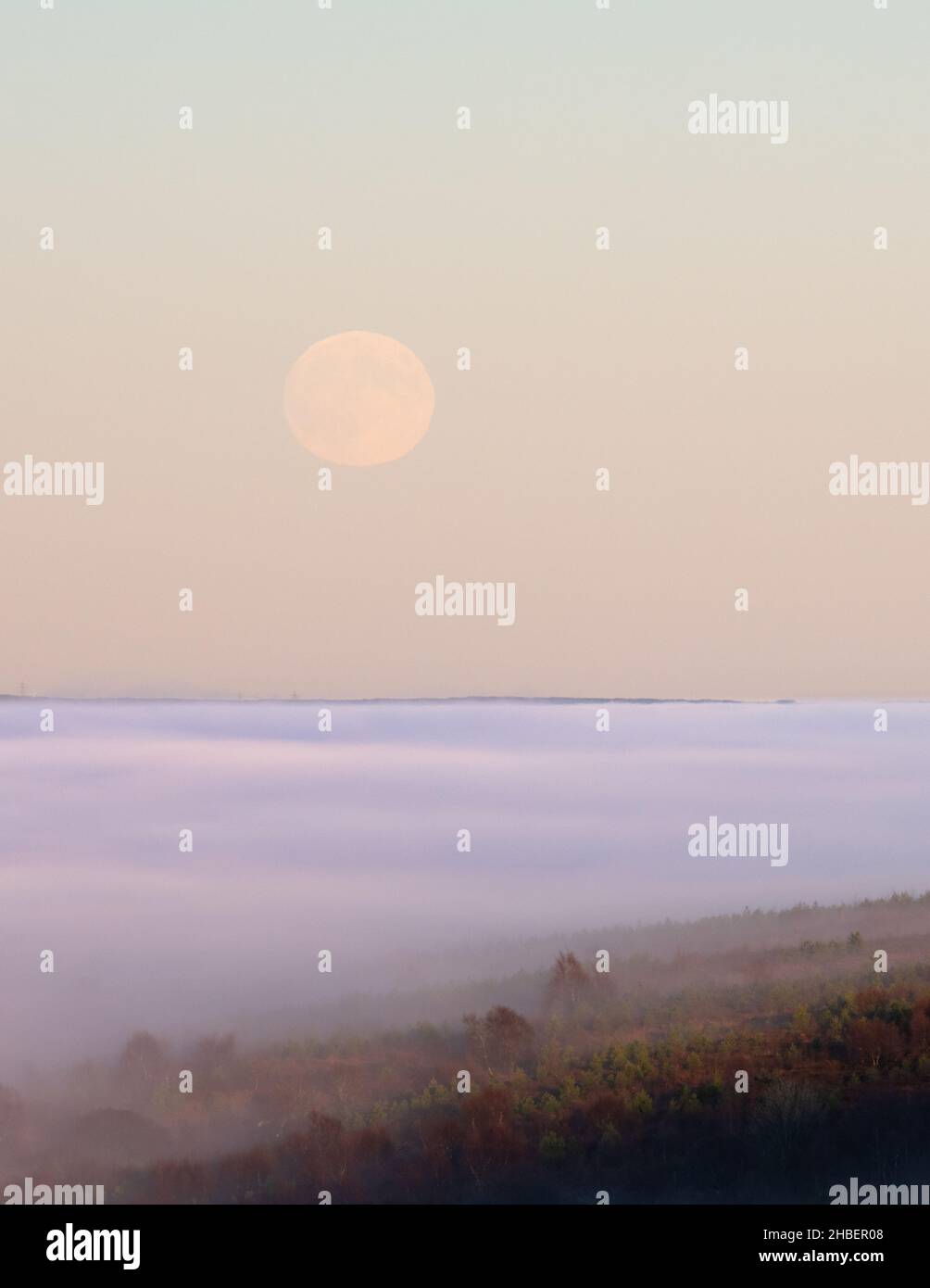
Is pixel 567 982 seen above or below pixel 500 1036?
above

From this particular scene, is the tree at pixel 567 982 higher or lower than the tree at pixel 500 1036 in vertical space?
higher

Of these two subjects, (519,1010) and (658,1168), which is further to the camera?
(519,1010)

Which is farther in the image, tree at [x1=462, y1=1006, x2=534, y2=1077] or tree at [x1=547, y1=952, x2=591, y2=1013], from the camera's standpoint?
tree at [x1=547, y1=952, x2=591, y2=1013]

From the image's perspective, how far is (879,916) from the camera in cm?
2808

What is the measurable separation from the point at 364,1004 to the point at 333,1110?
541cm

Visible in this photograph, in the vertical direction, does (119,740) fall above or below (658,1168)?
above

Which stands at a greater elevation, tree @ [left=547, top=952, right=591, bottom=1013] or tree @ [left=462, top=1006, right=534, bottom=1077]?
tree @ [left=547, top=952, right=591, bottom=1013]

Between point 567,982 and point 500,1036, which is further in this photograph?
point 567,982

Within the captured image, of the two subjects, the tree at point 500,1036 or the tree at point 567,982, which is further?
the tree at point 567,982

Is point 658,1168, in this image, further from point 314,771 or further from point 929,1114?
point 314,771
